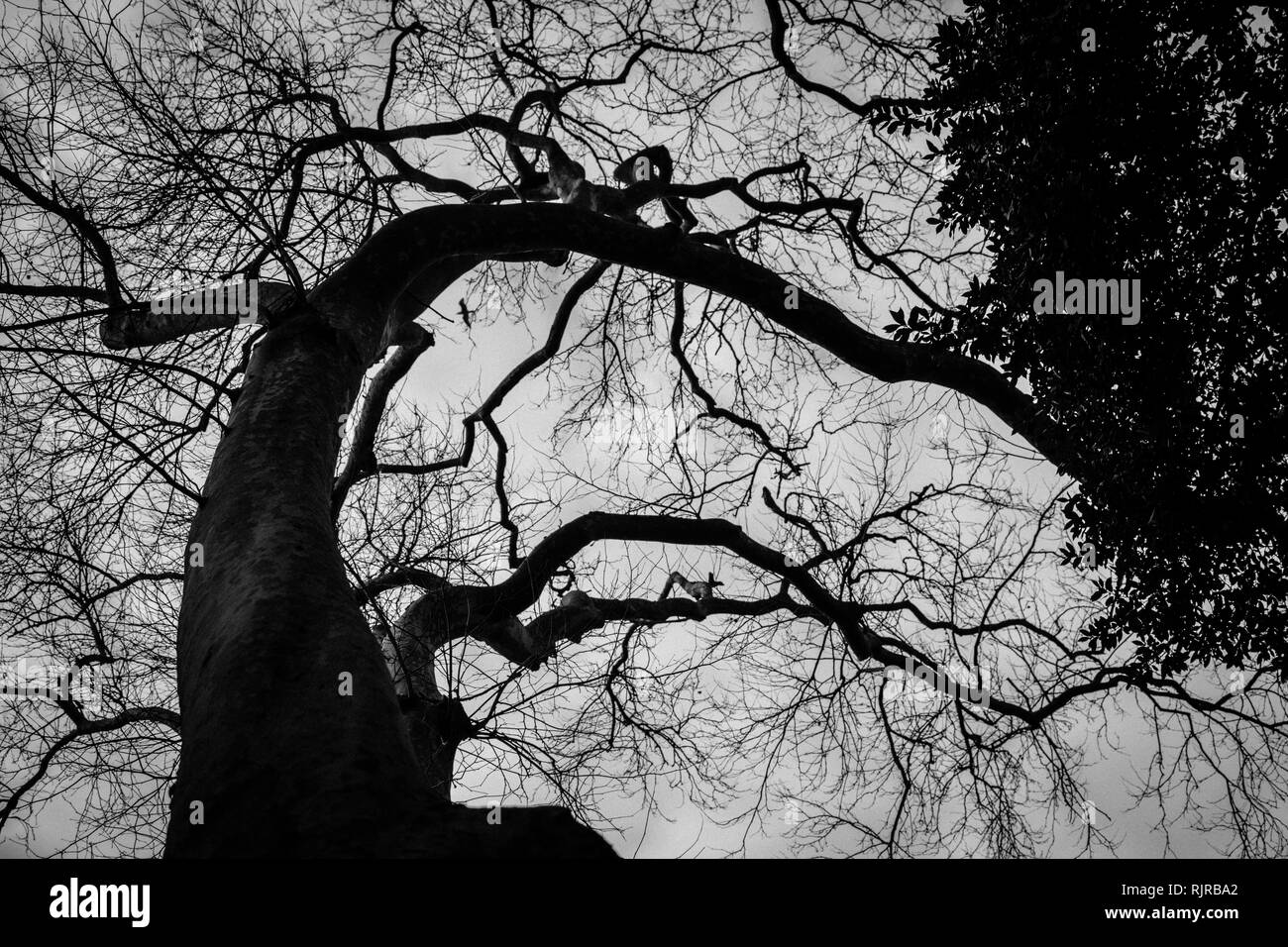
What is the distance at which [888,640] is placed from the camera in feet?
21.7

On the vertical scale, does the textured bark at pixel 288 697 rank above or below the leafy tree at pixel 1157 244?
below

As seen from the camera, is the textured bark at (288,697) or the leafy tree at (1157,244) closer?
the textured bark at (288,697)

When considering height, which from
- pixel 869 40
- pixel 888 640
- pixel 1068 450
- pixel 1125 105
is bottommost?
pixel 888 640

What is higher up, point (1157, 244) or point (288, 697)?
point (1157, 244)

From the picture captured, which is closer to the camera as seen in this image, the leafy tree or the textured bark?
the textured bark

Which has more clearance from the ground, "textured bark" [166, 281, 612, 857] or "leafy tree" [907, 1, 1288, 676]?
"leafy tree" [907, 1, 1288, 676]

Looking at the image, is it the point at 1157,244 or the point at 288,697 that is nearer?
the point at 288,697
